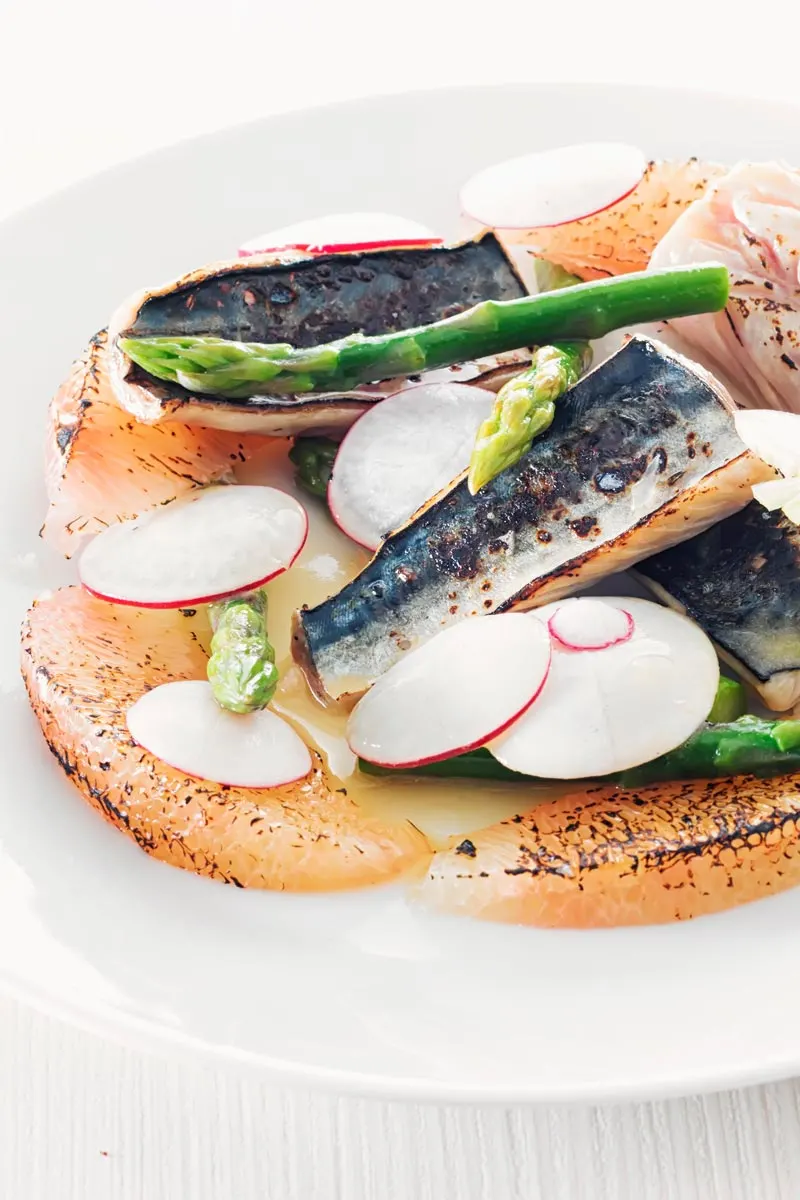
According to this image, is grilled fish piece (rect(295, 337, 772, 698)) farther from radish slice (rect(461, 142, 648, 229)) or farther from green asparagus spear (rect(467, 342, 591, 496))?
radish slice (rect(461, 142, 648, 229))

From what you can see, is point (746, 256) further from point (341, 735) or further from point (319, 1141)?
point (319, 1141)

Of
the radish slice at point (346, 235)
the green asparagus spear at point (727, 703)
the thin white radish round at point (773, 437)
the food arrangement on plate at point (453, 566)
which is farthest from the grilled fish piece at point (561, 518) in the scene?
the radish slice at point (346, 235)

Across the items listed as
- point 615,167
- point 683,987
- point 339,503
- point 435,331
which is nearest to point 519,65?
Answer: point 615,167

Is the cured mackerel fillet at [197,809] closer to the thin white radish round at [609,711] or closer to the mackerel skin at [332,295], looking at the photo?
the thin white radish round at [609,711]

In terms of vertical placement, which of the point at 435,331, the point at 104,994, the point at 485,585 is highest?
the point at 435,331

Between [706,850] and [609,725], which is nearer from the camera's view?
[706,850]

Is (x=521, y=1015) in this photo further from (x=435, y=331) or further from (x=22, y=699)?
(x=435, y=331)

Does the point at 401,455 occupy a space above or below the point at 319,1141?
above

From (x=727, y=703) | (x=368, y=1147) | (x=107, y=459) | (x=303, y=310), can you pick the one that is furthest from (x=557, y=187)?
(x=368, y=1147)
